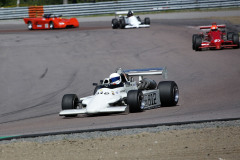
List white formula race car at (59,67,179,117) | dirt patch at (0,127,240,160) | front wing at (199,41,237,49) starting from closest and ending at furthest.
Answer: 1. dirt patch at (0,127,240,160)
2. white formula race car at (59,67,179,117)
3. front wing at (199,41,237,49)

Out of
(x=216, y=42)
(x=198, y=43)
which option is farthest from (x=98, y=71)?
(x=216, y=42)

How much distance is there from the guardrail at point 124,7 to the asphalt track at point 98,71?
10.3 meters

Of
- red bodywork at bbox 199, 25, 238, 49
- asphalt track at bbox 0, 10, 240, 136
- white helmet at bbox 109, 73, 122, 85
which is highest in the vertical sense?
white helmet at bbox 109, 73, 122, 85

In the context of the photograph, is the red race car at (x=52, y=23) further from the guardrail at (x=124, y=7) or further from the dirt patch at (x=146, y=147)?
the dirt patch at (x=146, y=147)

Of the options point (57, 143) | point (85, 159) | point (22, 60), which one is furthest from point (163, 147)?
point (22, 60)

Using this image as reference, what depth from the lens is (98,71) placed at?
1948 centimetres

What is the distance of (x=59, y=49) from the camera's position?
25.0 m

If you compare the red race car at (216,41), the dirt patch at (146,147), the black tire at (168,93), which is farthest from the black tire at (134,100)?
the red race car at (216,41)

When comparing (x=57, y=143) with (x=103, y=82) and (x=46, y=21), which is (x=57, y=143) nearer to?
(x=103, y=82)

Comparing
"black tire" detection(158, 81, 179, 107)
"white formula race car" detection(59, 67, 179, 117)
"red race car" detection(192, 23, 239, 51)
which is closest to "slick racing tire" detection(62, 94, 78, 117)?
"white formula race car" detection(59, 67, 179, 117)

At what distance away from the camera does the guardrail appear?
42812 millimetres

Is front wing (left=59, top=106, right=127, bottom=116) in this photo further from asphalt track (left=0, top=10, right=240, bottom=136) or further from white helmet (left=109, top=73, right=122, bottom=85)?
white helmet (left=109, top=73, right=122, bottom=85)

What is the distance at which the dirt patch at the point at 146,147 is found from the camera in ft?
24.0

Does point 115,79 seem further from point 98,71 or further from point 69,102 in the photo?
point 98,71
